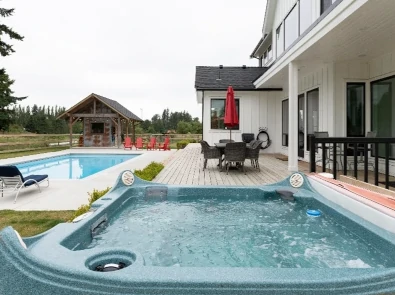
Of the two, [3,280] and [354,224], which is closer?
[3,280]

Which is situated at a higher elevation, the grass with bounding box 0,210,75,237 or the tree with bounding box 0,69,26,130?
the tree with bounding box 0,69,26,130

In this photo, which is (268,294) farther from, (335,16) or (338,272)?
(335,16)

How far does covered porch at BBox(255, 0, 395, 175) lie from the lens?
229 inches

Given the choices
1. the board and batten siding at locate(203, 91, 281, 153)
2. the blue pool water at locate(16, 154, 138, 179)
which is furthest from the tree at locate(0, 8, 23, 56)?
the board and batten siding at locate(203, 91, 281, 153)

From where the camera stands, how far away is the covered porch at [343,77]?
5.82 metres

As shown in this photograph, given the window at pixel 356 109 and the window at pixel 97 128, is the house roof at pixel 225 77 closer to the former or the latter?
the window at pixel 356 109

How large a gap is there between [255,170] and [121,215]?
15.5 ft

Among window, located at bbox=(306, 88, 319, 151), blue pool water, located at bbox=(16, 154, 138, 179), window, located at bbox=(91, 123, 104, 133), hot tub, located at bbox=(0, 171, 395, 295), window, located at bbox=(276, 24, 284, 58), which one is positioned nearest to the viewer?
hot tub, located at bbox=(0, 171, 395, 295)

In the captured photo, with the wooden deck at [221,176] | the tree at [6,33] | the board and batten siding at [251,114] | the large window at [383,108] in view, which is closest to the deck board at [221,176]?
the wooden deck at [221,176]

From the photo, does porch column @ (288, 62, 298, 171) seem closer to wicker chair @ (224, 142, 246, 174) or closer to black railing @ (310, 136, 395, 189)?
black railing @ (310, 136, 395, 189)

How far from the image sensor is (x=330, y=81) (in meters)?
8.44

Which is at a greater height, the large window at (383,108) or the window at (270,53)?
the window at (270,53)

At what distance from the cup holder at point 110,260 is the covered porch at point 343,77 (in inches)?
194

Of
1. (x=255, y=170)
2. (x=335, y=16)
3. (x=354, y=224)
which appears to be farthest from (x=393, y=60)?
(x=354, y=224)
